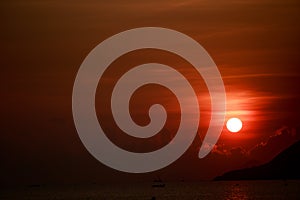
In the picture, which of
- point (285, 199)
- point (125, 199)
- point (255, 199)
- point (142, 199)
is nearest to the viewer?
point (285, 199)

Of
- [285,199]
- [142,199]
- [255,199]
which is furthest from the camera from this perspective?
[142,199]

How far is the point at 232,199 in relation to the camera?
178m

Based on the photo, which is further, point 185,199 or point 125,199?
point 125,199

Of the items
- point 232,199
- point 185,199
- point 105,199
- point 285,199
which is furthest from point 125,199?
point 285,199

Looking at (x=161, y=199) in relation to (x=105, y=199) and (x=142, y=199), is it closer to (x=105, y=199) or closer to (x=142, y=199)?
(x=142, y=199)

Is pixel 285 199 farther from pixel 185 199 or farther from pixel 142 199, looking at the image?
pixel 142 199

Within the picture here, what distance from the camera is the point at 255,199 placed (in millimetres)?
172125

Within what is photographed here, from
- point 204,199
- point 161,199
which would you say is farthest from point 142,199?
point 204,199

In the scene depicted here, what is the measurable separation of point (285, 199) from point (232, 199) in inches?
833

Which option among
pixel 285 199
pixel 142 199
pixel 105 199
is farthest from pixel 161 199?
pixel 285 199

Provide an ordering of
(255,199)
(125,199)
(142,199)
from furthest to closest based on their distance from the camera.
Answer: (125,199) < (142,199) < (255,199)

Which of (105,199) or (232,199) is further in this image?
(105,199)

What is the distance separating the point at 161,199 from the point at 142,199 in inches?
248

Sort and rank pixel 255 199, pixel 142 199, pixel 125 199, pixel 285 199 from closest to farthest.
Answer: pixel 285 199 → pixel 255 199 → pixel 142 199 → pixel 125 199
